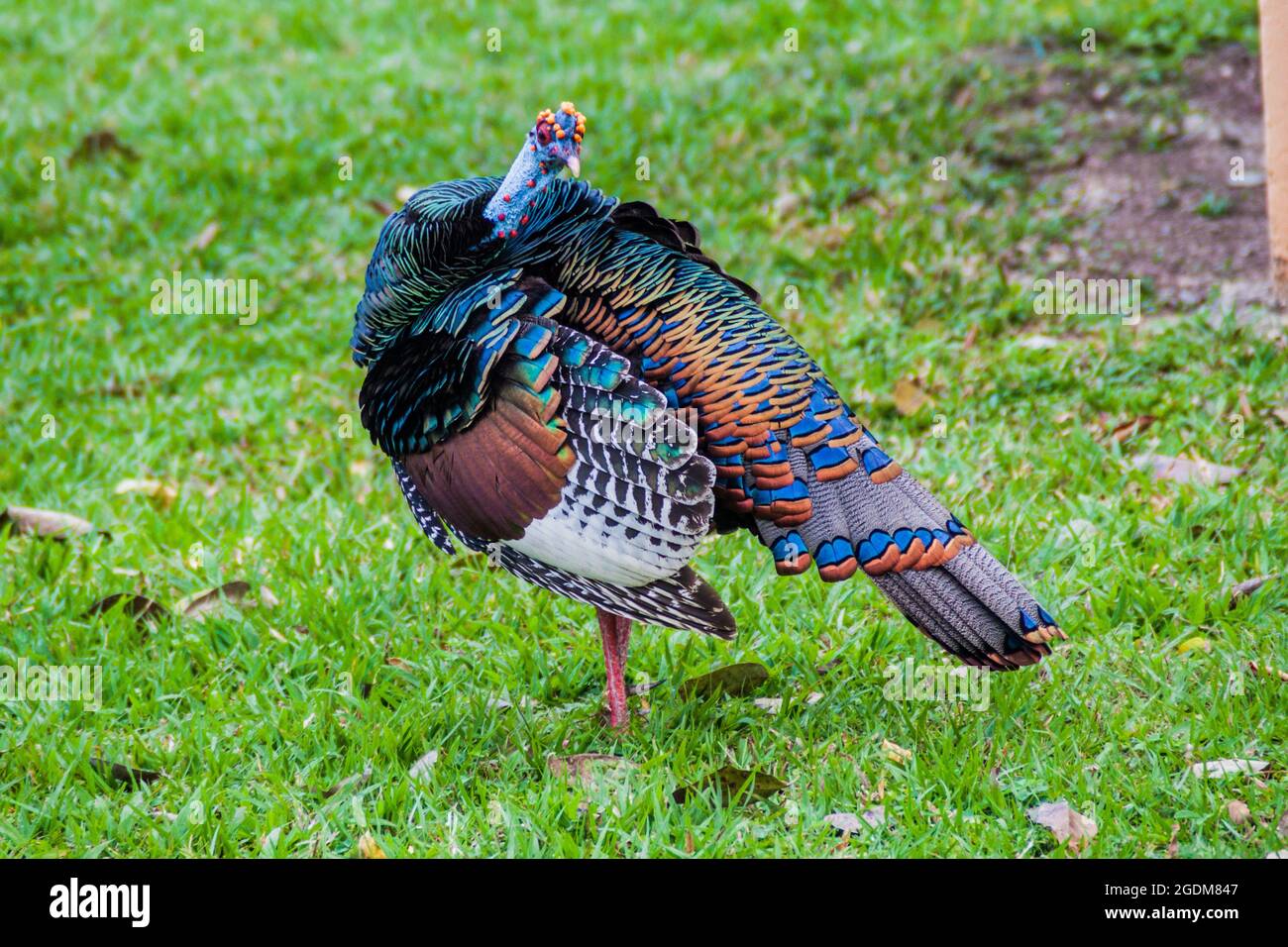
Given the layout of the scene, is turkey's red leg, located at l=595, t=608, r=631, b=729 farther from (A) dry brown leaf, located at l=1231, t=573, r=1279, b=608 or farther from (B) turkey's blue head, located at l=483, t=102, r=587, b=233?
(A) dry brown leaf, located at l=1231, t=573, r=1279, b=608

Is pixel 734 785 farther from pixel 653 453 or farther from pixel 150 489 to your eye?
pixel 150 489

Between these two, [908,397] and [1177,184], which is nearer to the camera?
[908,397]

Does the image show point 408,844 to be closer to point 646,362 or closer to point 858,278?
point 646,362

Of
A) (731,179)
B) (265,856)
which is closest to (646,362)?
(265,856)

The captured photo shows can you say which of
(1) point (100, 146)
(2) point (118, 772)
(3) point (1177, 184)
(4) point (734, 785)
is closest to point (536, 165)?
(4) point (734, 785)

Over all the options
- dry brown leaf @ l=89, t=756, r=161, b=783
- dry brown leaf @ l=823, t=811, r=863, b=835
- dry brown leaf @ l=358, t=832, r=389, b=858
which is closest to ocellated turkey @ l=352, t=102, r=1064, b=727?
dry brown leaf @ l=823, t=811, r=863, b=835

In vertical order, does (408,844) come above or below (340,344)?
below

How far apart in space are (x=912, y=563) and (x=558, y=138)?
1374 millimetres

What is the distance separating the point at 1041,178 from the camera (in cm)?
679

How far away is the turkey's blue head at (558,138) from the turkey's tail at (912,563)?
3.18ft

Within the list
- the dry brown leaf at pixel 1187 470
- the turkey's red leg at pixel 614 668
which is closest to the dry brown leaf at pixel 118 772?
the turkey's red leg at pixel 614 668

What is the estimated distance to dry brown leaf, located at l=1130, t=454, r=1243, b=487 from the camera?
491 centimetres

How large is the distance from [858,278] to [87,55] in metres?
5.59

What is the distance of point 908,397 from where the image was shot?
5.56 meters
